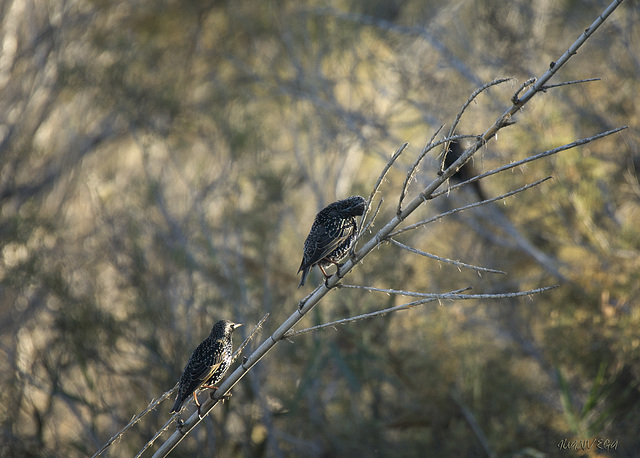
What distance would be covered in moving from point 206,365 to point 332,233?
1021 mm

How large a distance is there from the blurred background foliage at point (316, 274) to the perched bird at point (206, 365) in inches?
103

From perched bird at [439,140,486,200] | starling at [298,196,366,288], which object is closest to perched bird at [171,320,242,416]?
starling at [298,196,366,288]

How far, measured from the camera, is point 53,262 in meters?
8.11

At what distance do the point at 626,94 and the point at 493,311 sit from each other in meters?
3.44

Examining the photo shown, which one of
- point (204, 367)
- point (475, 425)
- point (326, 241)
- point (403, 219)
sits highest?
point (326, 241)

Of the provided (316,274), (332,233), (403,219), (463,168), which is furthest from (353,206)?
(316,274)

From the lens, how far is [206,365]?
332 cm

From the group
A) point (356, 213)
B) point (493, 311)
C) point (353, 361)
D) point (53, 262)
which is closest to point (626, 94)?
point (493, 311)

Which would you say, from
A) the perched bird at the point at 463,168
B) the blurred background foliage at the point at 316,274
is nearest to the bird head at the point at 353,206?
the blurred background foliage at the point at 316,274

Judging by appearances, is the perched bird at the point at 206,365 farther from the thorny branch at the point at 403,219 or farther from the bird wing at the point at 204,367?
the thorny branch at the point at 403,219

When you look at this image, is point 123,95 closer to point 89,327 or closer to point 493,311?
point 89,327

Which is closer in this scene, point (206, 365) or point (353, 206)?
point (206, 365)

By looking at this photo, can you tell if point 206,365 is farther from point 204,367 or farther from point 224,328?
point 224,328

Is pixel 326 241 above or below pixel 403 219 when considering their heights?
above
